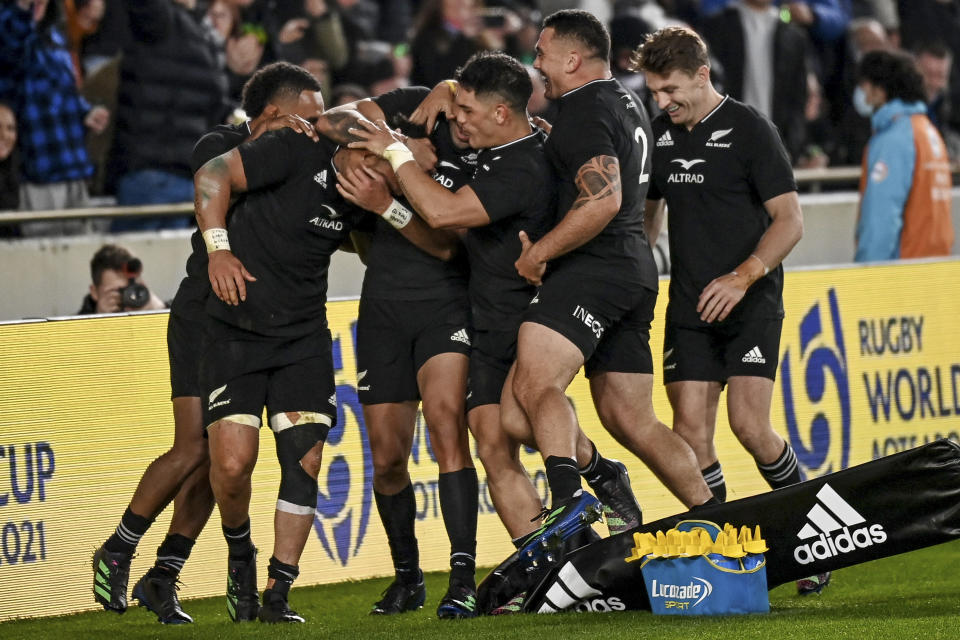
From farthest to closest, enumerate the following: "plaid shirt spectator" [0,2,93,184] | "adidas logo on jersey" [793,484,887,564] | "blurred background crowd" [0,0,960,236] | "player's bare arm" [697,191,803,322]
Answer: "blurred background crowd" [0,0,960,236] < "plaid shirt spectator" [0,2,93,184] < "player's bare arm" [697,191,803,322] < "adidas logo on jersey" [793,484,887,564]

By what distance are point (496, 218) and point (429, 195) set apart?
0.30m

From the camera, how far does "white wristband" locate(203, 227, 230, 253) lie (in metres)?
6.47

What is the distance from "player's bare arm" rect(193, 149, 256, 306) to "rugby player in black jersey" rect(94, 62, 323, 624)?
41cm

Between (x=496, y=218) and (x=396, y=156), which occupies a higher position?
(x=396, y=156)

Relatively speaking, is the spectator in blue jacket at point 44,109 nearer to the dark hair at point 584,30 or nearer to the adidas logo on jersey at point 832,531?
the dark hair at point 584,30

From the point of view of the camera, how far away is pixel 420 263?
22.5 ft

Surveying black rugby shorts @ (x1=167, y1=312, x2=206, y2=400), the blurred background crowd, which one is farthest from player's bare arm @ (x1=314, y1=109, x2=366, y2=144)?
the blurred background crowd

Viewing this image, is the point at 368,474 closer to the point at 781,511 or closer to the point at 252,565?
the point at 252,565

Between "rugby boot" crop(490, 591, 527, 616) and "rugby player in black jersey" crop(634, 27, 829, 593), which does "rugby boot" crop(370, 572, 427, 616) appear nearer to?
"rugby boot" crop(490, 591, 527, 616)

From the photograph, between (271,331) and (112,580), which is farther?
(112,580)

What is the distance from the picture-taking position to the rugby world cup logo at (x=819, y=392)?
921cm

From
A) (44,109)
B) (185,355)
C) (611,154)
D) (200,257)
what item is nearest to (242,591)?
(185,355)

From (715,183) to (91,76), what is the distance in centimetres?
484

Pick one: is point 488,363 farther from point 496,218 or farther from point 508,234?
point 496,218
